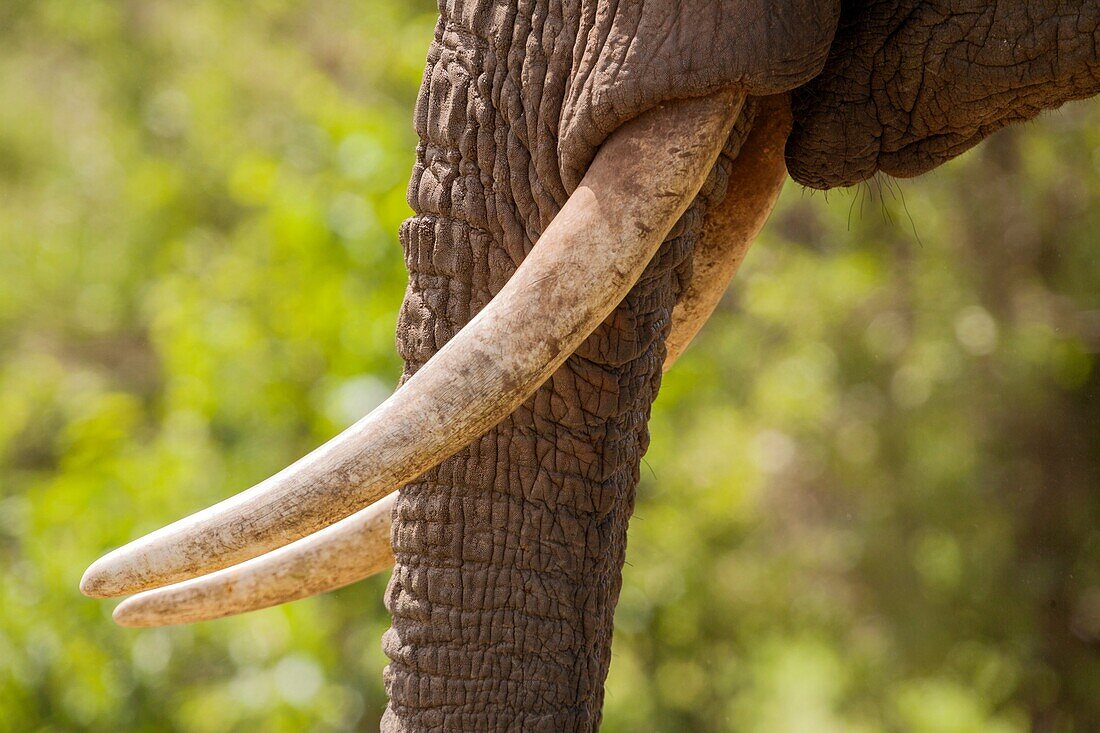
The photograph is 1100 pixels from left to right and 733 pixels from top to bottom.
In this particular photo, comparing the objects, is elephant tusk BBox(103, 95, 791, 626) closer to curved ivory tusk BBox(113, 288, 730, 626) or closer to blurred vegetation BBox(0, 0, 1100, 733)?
curved ivory tusk BBox(113, 288, 730, 626)

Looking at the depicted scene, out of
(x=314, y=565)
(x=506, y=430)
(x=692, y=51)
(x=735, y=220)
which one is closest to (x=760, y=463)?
(x=735, y=220)

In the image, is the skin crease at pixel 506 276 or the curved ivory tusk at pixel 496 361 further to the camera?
the skin crease at pixel 506 276

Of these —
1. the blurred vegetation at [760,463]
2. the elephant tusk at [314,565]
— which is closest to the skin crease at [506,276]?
the elephant tusk at [314,565]

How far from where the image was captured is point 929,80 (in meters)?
1.45

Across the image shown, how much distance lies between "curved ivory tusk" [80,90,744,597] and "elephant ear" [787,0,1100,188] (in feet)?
0.62

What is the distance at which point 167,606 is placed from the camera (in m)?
1.67

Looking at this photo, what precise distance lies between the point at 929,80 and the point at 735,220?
321 millimetres

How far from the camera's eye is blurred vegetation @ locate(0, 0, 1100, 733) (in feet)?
13.7

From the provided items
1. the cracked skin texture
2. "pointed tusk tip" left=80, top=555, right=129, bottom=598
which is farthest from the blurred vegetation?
"pointed tusk tip" left=80, top=555, right=129, bottom=598

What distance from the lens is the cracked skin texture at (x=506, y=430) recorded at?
4.76 ft

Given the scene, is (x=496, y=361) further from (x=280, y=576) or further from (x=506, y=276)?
(x=280, y=576)

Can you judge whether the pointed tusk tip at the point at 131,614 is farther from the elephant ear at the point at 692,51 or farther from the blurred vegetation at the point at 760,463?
the blurred vegetation at the point at 760,463

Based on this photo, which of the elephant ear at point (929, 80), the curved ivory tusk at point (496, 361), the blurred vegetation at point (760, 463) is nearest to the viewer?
the curved ivory tusk at point (496, 361)

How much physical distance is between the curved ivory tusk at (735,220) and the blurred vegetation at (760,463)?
226 cm
